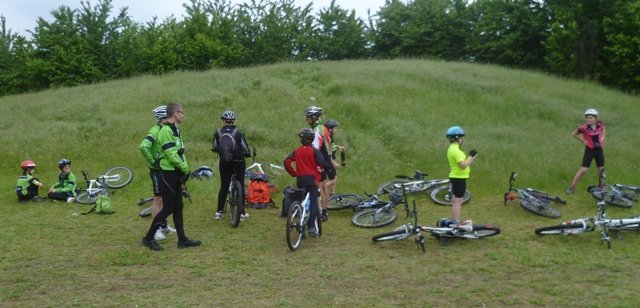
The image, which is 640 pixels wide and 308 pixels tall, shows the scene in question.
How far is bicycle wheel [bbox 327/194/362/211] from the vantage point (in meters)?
12.3

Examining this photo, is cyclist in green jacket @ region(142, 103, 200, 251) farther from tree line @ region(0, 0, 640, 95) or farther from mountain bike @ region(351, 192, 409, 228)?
tree line @ region(0, 0, 640, 95)

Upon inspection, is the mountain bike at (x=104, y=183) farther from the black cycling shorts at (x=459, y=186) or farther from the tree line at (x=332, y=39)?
the tree line at (x=332, y=39)

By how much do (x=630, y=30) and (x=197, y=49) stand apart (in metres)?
29.8

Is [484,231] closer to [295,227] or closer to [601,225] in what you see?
[601,225]

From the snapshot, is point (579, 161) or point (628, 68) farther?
point (628, 68)

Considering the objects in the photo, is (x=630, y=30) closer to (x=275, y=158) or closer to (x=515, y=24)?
(x=515, y=24)

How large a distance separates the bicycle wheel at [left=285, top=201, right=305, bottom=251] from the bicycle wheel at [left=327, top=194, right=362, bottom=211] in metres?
3.03

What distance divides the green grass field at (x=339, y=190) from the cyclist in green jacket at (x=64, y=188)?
34 cm

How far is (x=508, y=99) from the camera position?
23844 millimetres

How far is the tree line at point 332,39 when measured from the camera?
35.2 m

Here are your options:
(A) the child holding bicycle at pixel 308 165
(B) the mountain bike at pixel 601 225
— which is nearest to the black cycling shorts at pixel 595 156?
(B) the mountain bike at pixel 601 225

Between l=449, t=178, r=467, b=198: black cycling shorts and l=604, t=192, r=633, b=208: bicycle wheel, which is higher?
l=449, t=178, r=467, b=198: black cycling shorts

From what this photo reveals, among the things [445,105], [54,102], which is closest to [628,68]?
[445,105]

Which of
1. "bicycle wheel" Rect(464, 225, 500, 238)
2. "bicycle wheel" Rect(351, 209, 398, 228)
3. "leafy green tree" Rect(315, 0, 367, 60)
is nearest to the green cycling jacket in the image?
"bicycle wheel" Rect(351, 209, 398, 228)
